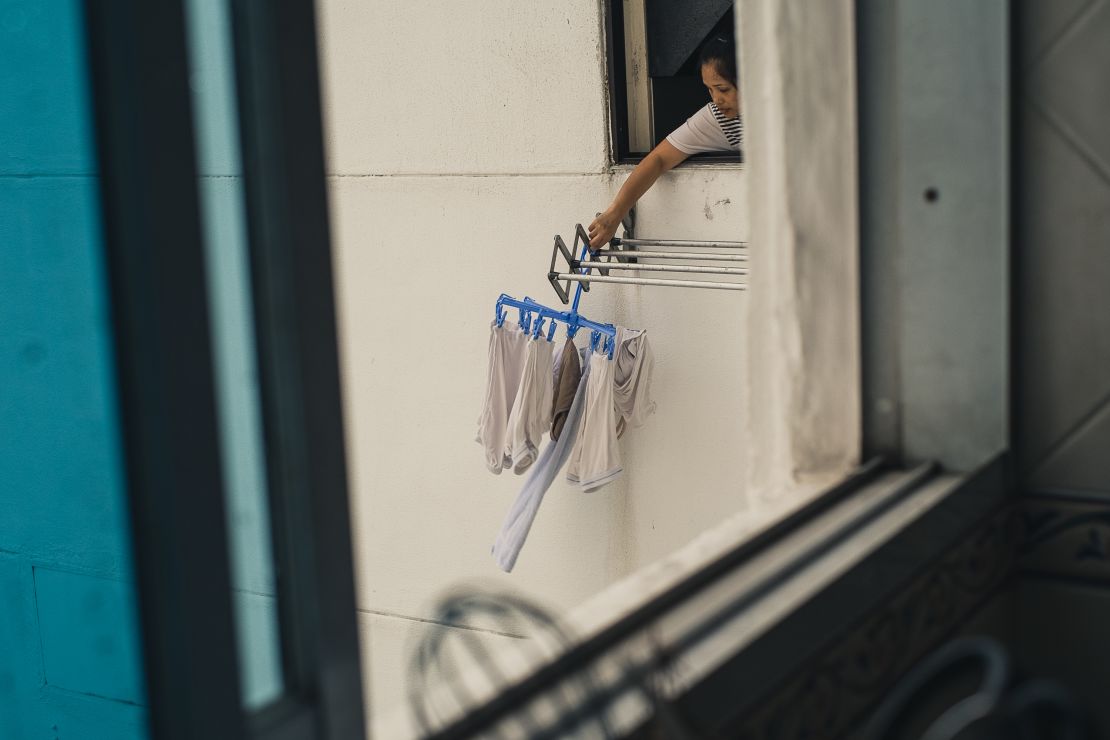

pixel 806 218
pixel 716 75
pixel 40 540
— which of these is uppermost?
pixel 716 75

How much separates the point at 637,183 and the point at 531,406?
66cm

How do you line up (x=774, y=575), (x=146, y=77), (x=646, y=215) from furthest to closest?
(x=646, y=215) < (x=774, y=575) < (x=146, y=77)

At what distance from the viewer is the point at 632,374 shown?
341 centimetres

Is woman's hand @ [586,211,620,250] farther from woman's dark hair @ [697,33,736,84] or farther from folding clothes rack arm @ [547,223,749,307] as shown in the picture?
woman's dark hair @ [697,33,736,84]

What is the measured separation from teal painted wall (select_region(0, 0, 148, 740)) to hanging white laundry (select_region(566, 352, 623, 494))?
4.27ft

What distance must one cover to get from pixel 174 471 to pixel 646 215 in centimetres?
309

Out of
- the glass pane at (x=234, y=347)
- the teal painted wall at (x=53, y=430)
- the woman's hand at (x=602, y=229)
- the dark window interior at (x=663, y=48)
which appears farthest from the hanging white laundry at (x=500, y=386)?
the glass pane at (x=234, y=347)

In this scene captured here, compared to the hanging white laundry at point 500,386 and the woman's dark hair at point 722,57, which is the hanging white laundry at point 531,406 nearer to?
the hanging white laundry at point 500,386

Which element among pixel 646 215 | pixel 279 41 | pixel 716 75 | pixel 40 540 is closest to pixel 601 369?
pixel 646 215

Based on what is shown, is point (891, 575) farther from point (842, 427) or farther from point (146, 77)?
point (146, 77)

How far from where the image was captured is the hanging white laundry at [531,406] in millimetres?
3348

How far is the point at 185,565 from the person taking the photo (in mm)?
516

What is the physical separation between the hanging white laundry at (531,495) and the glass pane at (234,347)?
9.42 feet

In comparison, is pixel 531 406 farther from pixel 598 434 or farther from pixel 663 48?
pixel 663 48
